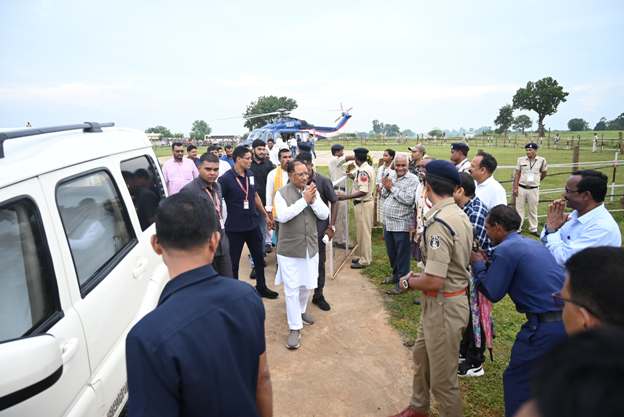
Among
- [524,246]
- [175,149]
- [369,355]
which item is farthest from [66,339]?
[175,149]

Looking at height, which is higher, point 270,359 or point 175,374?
point 175,374

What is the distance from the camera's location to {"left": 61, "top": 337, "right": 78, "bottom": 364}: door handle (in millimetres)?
1583

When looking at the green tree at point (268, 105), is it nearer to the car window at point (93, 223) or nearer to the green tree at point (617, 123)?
the green tree at point (617, 123)

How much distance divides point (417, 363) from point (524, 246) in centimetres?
116

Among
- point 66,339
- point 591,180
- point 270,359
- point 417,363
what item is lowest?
point 270,359

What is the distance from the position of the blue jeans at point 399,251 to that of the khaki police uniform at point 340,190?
1.39 metres

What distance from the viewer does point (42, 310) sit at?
5.31 ft

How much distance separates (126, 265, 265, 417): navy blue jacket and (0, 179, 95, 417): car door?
1.54ft

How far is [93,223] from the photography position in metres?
2.25

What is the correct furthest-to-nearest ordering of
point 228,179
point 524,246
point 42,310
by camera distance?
point 228,179 → point 524,246 → point 42,310

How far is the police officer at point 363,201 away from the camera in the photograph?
19.8ft

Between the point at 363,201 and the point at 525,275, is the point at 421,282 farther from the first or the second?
the point at 363,201

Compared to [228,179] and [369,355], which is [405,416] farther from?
[228,179]

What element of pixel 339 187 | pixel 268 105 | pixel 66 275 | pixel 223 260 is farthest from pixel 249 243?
pixel 268 105
